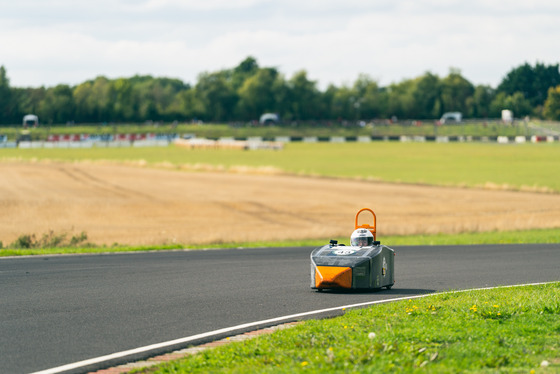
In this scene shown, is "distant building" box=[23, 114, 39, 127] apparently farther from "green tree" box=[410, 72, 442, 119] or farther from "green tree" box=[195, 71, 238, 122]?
"green tree" box=[410, 72, 442, 119]

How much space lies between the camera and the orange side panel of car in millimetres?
13922

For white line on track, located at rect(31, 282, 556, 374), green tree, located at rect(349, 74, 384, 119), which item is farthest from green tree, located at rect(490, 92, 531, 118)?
white line on track, located at rect(31, 282, 556, 374)

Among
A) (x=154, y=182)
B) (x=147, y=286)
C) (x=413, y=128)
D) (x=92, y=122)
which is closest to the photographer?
(x=147, y=286)

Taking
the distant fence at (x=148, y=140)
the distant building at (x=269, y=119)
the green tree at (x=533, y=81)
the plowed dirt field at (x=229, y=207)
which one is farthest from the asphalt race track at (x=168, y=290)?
the green tree at (x=533, y=81)

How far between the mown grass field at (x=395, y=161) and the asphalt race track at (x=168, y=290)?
110ft

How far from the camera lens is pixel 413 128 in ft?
435

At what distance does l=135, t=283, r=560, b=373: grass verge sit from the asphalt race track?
1.43 metres

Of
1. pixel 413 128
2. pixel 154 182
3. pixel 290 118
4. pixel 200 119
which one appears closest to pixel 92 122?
pixel 200 119

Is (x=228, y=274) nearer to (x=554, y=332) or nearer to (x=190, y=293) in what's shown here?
(x=190, y=293)

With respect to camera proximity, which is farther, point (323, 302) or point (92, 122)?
point (92, 122)

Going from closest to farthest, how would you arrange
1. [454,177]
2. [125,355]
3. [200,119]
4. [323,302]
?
1. [125,355]
2. [323,302]
3. [454,177]
4. [200,119]

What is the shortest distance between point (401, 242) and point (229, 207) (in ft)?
48.5

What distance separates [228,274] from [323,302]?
14.0ft

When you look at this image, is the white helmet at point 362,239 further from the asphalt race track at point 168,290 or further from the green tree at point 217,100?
the green tree at point 217,100
